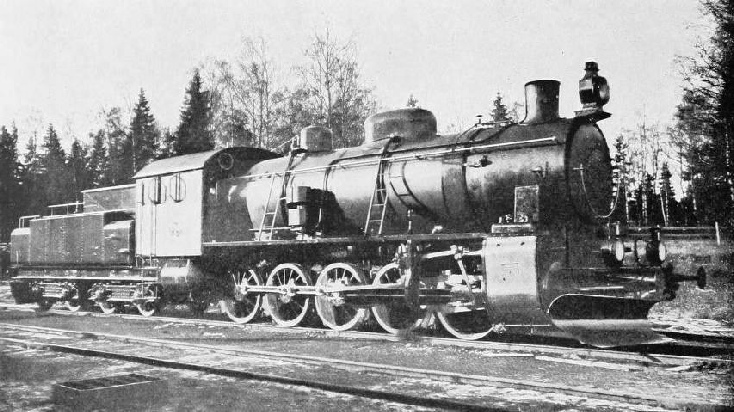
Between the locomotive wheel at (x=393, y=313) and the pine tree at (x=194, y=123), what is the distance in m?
29.2

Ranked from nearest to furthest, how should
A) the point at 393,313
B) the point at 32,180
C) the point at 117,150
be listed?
the point at 393,313
the point at 117,150
the point at 32,180

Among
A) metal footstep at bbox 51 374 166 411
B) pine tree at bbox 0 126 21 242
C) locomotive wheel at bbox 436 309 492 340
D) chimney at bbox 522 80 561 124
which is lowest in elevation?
metal footstep at bbox 51 374 166 411

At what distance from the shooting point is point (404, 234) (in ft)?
33.3

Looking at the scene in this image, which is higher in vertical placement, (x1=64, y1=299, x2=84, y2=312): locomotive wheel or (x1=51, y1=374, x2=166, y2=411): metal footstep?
(x1=64, y1=299, x2=84, y2=312): locomotive wheel

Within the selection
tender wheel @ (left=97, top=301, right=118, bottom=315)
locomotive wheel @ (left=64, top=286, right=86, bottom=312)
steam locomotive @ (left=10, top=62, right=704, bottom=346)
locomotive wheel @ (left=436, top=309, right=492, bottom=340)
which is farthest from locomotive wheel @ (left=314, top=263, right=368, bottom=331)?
locomotive wheel @ (left=64, top=286, right=86, bottom=312)

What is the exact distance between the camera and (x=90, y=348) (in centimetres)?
916

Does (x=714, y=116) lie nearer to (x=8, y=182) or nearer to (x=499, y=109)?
(x=499, y=109)

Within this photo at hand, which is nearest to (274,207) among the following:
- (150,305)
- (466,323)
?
(466,323)

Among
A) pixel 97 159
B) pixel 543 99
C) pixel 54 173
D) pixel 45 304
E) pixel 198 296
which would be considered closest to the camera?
pixel 543 99

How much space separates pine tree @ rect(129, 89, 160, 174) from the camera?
154 ft

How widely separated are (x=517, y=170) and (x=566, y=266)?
1474 mm

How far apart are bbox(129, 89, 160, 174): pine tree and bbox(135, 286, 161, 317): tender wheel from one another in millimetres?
33105

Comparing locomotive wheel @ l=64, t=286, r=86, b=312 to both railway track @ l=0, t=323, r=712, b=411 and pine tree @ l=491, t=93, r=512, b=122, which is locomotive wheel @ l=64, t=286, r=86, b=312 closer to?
railway track @ l=0, t=323, r=712, b=411

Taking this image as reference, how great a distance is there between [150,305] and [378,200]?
6674mm
